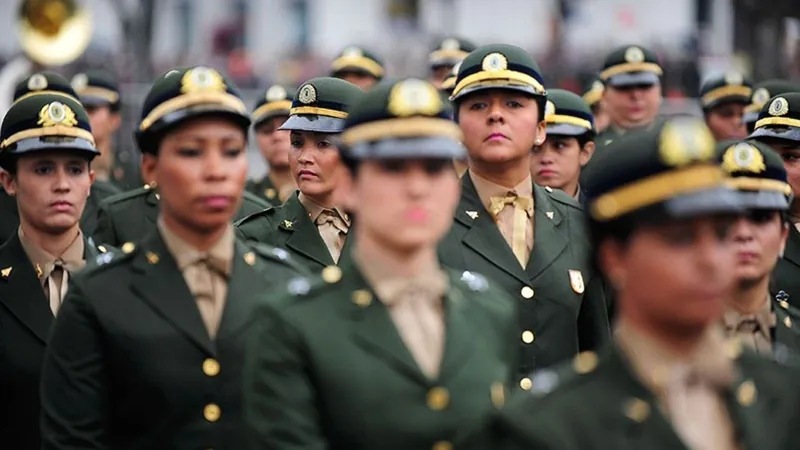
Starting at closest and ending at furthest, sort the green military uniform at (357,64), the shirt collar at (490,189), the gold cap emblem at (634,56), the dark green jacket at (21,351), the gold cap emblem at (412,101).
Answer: the gold cap emblem at (412,101)
the dark green jacket at (21,351)
the shirt collar at (490,189)
the gold cap emblem at (634,56)
the green military uniform at (357,64)

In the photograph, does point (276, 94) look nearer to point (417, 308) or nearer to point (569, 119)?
point (569, 119)

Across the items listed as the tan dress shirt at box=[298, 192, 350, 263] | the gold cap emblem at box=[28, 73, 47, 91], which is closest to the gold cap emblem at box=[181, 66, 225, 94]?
the tan dress shirt at box=[298, 192, 350, 263]

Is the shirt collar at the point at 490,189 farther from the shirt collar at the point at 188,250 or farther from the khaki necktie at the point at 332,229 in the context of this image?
the shirt collar at the point at 188,250

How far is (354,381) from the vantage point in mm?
5164

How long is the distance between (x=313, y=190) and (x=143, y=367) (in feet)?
12.3

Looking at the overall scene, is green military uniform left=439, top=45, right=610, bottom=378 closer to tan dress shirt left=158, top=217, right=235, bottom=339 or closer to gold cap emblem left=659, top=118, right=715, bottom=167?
tan dress shirt left=158, top=217, right=235, bottom=339

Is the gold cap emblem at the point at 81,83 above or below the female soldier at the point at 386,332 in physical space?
above

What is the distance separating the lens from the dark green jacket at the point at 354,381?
5.14 m

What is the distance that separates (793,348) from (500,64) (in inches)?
87.1

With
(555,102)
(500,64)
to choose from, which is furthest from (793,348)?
(555,102)

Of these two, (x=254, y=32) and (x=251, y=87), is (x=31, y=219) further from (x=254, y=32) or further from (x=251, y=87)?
(x=254, y=32)

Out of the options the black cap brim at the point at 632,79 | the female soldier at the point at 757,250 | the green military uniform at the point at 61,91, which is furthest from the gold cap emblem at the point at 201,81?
the black cap brim at the point at 632,79

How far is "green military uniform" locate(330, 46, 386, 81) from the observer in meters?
14.4

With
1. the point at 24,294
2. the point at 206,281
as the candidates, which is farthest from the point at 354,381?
the point at 24,294
